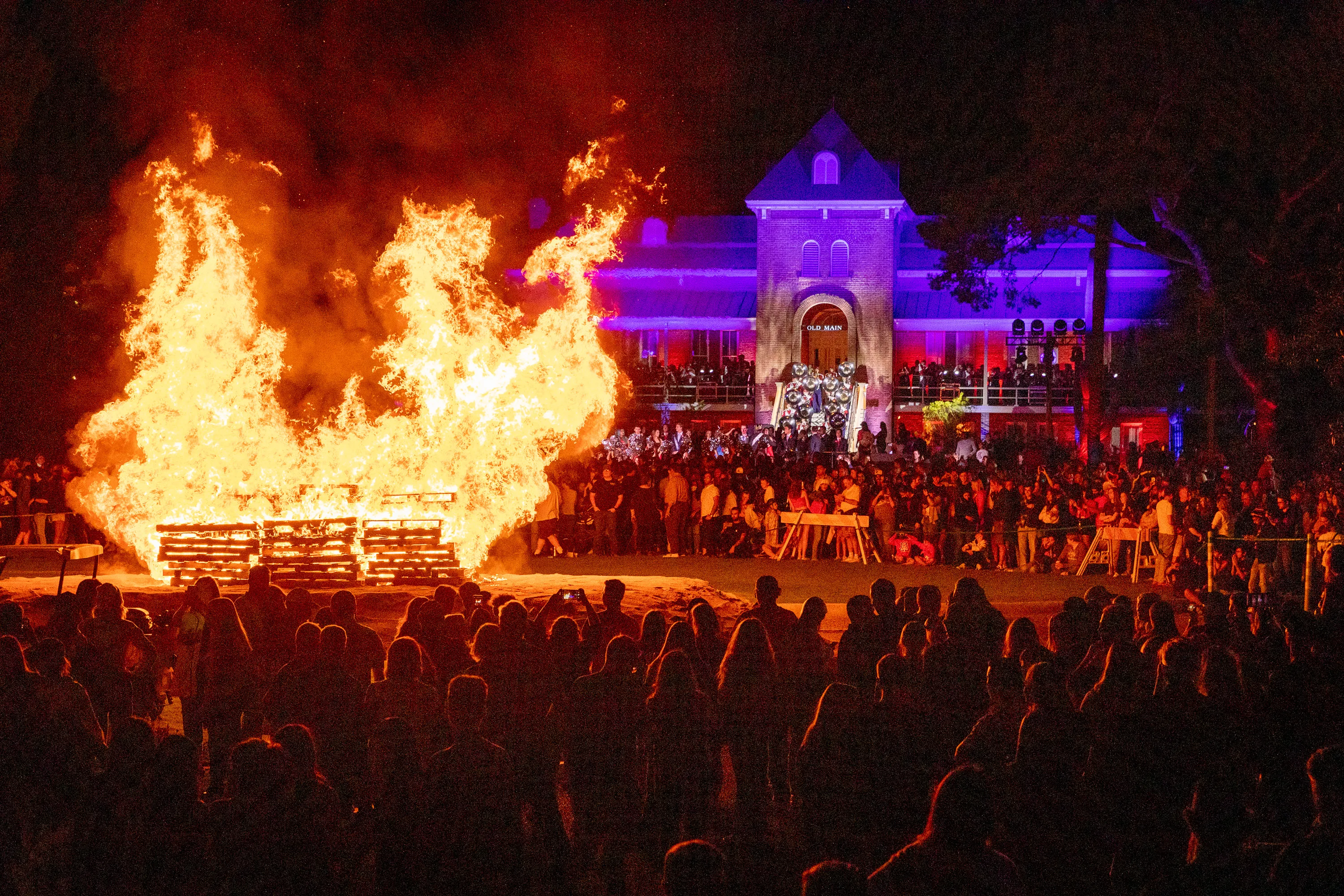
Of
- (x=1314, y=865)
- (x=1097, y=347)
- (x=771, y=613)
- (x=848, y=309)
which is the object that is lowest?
(x=1314, y=865)

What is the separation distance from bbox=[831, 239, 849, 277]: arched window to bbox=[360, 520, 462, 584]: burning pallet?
26232 millimetres

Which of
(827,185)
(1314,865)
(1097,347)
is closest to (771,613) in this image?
(1314,865)

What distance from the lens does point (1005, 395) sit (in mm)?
36844

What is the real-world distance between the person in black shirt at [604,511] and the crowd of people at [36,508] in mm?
9551

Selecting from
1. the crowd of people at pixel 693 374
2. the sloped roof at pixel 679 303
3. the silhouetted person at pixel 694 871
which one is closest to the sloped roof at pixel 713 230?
the sloped roof at pixel 679 303

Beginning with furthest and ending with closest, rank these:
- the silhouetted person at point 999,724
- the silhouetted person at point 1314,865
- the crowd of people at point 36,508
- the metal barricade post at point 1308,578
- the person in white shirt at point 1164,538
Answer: the crowd of people at point 36,508 < the person in white shirt at point 1164,538 < the metal barricade post at point 1308,578 < the silhouetted person at point 999,724 < the silhouetted person at point 1314,865

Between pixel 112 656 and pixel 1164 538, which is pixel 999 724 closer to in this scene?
pixel 112 656

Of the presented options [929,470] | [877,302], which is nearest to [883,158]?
[877,302]

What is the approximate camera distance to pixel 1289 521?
16.7m

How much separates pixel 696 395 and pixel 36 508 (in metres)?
19.9

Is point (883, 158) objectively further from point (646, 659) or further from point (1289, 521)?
point (646, 659)

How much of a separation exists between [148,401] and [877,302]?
87.2 feet

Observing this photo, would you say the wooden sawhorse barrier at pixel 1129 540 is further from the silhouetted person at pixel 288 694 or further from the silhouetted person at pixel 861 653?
the silhouetted person at pixel 288 694

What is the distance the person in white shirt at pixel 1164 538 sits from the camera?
17344mm
